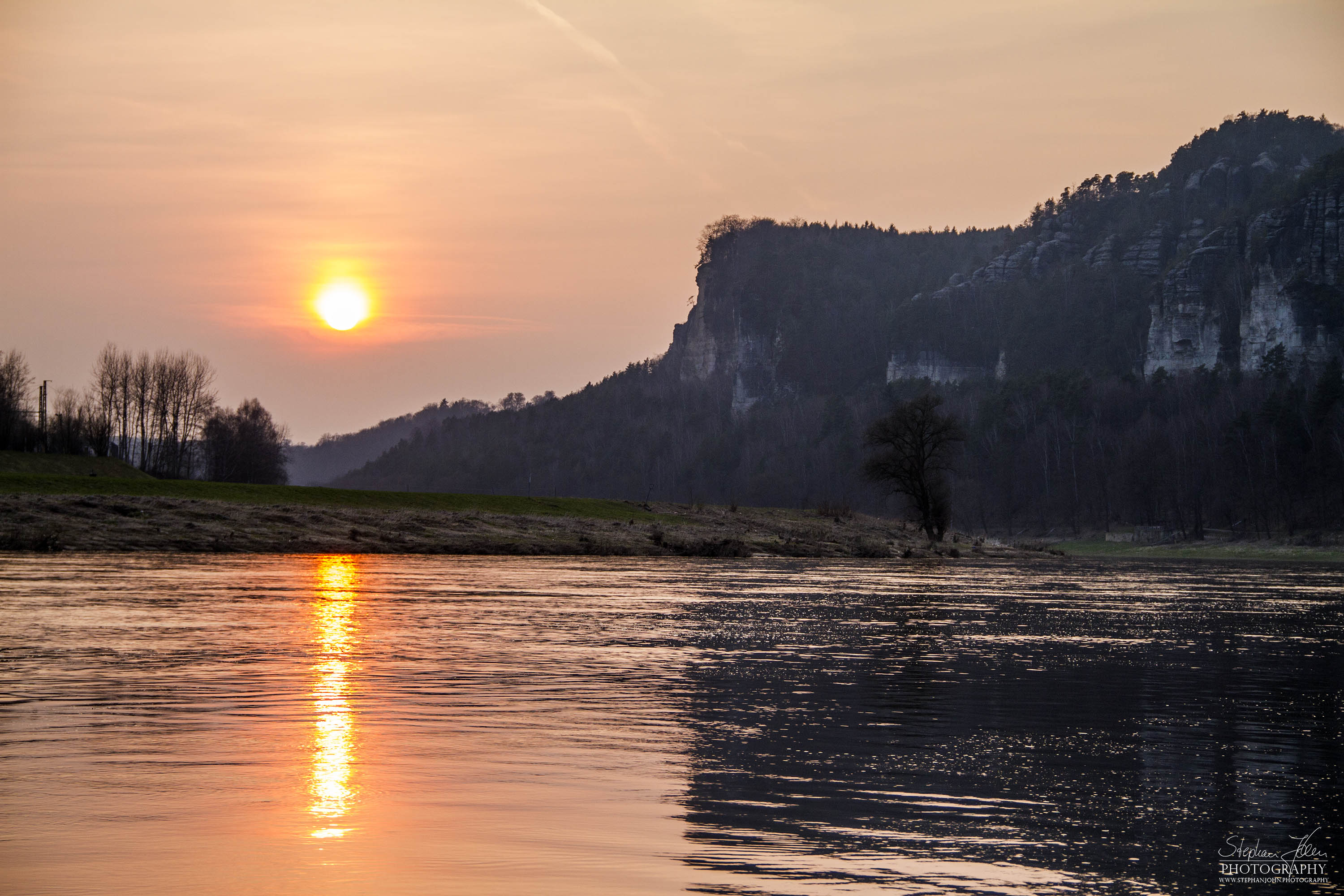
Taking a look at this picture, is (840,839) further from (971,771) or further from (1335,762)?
(1335,762)

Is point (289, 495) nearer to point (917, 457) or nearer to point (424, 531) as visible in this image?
point (424, 531)

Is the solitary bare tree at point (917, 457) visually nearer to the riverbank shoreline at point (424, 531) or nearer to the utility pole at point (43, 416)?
the riverbank shoreline at point (424, 531)

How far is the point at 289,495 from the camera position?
2712 inches

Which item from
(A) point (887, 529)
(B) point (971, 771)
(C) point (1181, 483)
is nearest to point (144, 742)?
(B) point (971, 771)

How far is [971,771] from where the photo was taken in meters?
11.3

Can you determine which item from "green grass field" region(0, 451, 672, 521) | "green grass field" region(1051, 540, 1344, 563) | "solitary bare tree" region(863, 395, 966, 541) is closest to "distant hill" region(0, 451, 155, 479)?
"green grass field" region(0, 451, 672, 521)

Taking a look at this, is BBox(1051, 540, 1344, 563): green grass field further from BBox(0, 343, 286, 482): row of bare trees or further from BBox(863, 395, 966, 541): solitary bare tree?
BBox(0, 343, 286, 482): row of bare trees

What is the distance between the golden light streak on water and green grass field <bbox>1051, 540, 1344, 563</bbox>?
282 ft

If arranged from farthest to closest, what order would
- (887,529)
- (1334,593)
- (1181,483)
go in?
(1181,483), (887,529), (1334,593)

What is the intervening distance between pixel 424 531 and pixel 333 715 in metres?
50.8

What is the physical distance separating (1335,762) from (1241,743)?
1028 mm

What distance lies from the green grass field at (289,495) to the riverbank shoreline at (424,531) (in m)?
1.00

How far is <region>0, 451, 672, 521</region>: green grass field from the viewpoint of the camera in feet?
200

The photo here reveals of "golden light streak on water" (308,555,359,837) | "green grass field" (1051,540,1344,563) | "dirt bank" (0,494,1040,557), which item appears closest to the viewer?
"golden light streak on water" (308,555,359,837)
